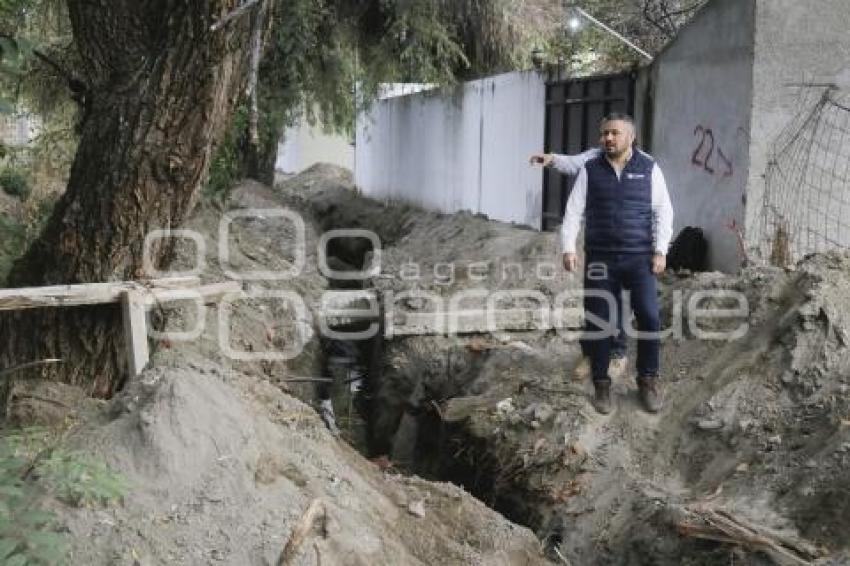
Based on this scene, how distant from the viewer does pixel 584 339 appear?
682 cm

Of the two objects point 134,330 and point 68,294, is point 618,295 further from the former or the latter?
point 68,294

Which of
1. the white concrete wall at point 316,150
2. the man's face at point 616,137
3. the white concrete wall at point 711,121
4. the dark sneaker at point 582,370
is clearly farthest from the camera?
the white concrete wall at point 316,150

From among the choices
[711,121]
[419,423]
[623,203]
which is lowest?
[419,423]

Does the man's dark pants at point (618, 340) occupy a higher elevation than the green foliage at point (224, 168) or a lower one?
lower

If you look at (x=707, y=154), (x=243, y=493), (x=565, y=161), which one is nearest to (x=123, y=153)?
(x=565, y=161)

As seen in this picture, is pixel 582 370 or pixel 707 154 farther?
pixel 707 154

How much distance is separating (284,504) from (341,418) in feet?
17.9

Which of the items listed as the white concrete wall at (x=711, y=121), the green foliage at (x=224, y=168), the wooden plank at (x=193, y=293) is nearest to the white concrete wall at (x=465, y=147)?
the white concrete wall at (x=711, y=121)

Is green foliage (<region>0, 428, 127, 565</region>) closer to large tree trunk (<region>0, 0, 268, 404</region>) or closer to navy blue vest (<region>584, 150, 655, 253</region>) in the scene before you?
large tree trunk (<region>0, 0, 268, 404</region>)

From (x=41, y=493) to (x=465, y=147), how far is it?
42.5ft

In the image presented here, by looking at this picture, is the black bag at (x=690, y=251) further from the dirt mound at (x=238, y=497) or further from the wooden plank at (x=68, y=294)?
the wooden plank at (x=68, y=294)

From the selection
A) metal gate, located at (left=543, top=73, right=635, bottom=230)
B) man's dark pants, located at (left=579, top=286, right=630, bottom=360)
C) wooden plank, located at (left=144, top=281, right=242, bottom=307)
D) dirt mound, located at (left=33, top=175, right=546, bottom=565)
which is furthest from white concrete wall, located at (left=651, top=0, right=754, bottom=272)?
dirt mound, located at (left=33, top=175, right=546, bottom=565)

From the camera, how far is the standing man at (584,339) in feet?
21.5

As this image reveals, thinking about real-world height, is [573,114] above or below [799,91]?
above
